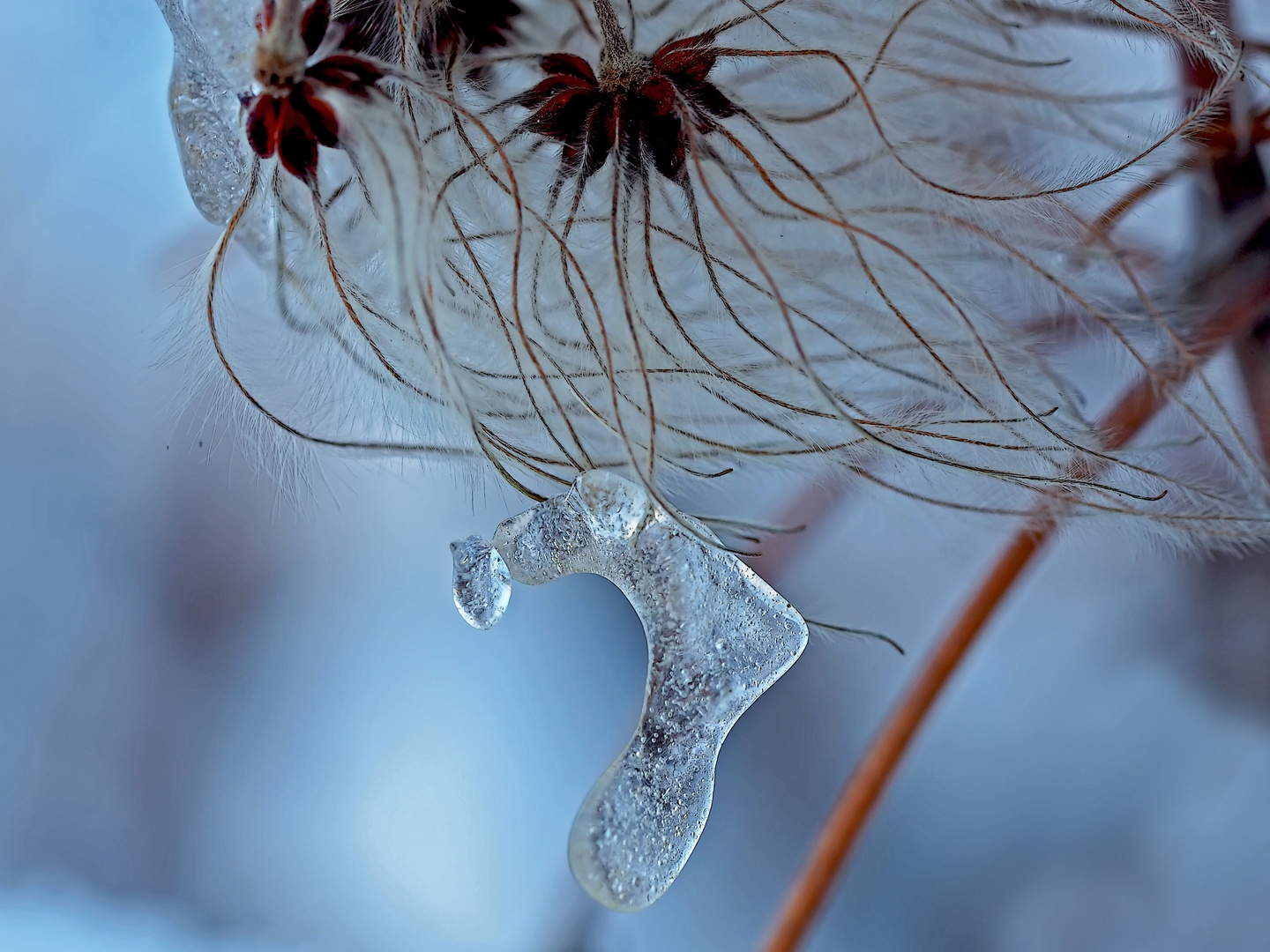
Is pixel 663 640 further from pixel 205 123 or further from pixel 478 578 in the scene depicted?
pixel 205 123

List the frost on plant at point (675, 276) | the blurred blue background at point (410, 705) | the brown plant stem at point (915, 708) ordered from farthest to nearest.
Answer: the blurred blue background at point (410, 705), the brown plant stem at point (915, 708), the frost on plant at point (675, 276)

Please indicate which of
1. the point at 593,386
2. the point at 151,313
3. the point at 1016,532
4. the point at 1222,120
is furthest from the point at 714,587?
the point at 151,313

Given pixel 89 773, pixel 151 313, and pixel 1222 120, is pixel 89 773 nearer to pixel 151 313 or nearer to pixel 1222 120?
pixel 151 313

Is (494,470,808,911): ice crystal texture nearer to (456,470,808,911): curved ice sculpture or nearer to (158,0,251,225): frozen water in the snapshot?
(456,470,808,911): curved ice sculpture

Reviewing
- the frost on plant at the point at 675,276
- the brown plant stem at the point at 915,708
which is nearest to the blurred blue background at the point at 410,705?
the brown plant stem at the point at 915,708

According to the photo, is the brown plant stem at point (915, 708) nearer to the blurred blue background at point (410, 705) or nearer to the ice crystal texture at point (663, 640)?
the blurred blue background at point (410, 705)

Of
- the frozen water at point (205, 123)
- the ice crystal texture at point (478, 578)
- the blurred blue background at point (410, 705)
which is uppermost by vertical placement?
the frozen water at point (205, 123)

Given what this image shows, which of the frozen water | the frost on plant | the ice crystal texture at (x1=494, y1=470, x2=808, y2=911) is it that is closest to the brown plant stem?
the frost on plant

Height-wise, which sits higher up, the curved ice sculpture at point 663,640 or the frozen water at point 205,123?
the frozen water at point 205,123

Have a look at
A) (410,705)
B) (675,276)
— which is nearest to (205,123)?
(675,276)
